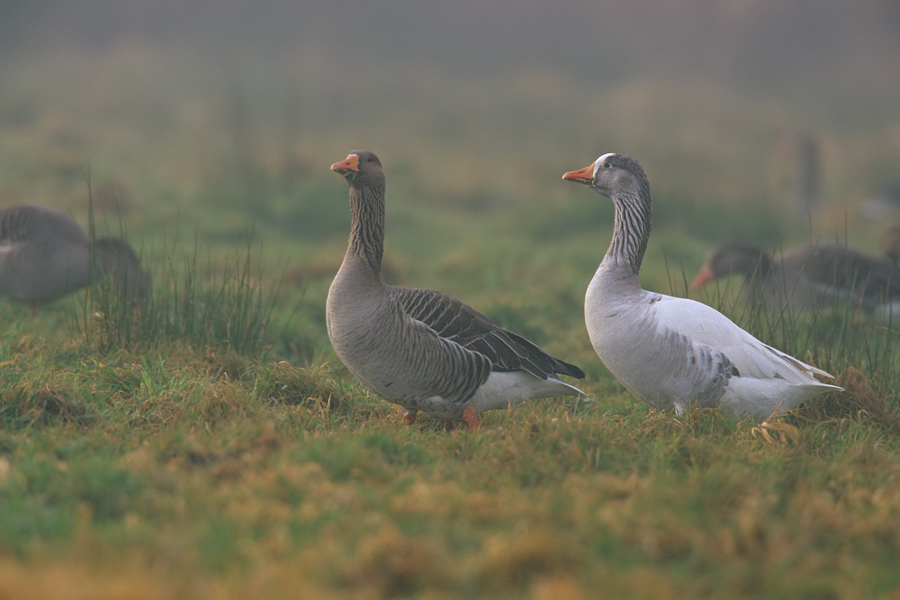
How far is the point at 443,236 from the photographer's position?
44.5 ft

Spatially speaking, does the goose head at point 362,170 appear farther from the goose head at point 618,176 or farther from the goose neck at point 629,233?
the goose neck at point 629,233

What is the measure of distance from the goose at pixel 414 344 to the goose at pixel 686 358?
41 centimetres

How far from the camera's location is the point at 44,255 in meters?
7.46

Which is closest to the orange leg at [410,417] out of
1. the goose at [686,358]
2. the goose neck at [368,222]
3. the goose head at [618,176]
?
the goose neck at [368,222]

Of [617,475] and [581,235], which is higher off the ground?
[617,475]

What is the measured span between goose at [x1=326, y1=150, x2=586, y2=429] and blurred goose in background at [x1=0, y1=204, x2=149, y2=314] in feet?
8.71

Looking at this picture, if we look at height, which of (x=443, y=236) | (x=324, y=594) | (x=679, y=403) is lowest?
(x=443, y=236)

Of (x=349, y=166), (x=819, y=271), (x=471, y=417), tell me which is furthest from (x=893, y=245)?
(x=349, y=166)

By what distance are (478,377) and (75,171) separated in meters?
11.2

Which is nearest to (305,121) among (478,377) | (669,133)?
(669,133)

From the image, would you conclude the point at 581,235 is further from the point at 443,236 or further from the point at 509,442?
the point at 509,442

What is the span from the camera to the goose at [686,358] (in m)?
5.15

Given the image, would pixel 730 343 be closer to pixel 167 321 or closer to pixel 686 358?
pixel 686 358

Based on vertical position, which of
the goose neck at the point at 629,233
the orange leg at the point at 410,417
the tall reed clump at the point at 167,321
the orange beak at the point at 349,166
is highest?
the orange beak at the point at 349,166
